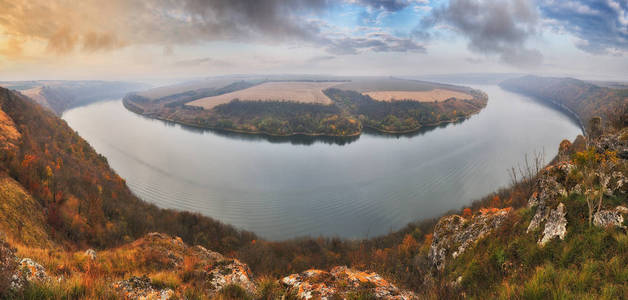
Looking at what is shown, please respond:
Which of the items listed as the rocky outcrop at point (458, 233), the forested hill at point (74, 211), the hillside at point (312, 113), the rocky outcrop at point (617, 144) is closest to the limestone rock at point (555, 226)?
the rocky outcrop at point (458, 233)

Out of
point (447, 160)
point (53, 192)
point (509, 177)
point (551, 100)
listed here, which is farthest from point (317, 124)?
point (551, 100)

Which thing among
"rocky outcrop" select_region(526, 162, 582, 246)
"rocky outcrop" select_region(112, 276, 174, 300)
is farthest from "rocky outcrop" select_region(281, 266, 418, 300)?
"rocky outcrop" select_region(526, 162, 582, 246)

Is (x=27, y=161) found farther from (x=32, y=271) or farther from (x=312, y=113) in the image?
(x=312, y=113)

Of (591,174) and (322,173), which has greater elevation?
(591,174)

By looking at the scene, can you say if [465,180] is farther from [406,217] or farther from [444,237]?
[444,237]

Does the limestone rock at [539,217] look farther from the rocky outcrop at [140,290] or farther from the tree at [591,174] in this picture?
the rocky outcrop at [140,290]

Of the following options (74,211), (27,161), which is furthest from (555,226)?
(27,161)
